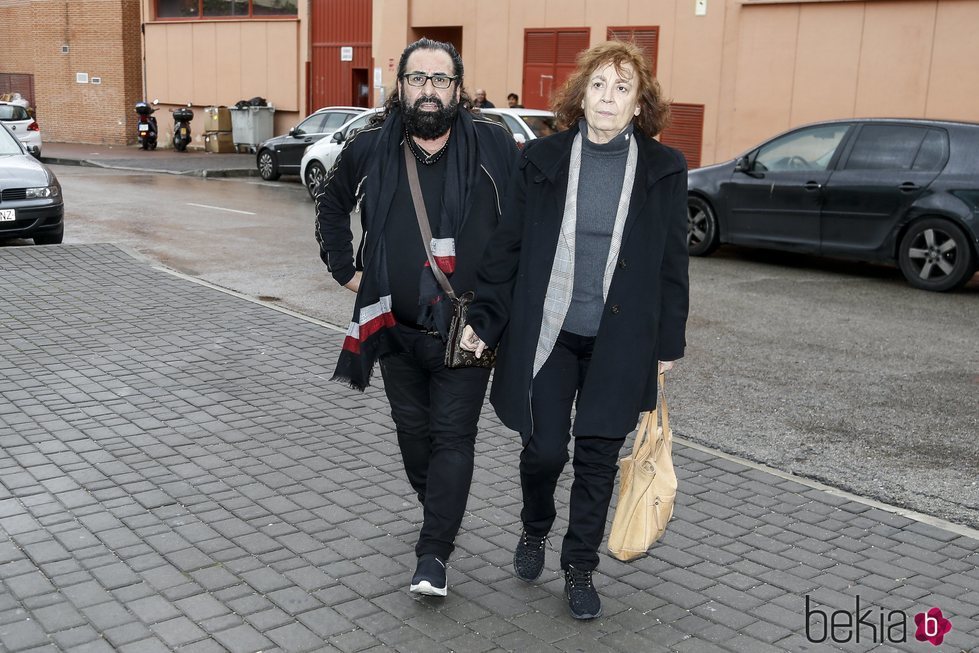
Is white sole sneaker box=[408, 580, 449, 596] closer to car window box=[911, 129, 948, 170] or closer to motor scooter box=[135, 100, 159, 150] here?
car window box=[911, 129, 948, 170]

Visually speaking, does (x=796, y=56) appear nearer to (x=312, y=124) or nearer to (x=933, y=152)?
(x=933, y=152)

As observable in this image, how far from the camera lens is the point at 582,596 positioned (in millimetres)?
4035

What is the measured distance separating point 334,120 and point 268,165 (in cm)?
233

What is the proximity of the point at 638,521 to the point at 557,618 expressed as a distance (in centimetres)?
45

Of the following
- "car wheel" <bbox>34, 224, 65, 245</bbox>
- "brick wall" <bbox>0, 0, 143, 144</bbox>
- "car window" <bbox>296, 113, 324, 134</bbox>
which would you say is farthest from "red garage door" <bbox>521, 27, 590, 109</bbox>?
"brick wall" <bbox>0, 0, 143, 144</bbox>

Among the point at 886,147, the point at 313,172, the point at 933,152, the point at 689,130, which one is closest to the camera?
the point at 933,152

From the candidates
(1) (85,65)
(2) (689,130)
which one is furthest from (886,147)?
(1) (85,65)

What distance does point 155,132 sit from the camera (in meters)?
33.2

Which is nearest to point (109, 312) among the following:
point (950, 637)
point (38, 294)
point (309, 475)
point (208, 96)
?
point (38, 294)

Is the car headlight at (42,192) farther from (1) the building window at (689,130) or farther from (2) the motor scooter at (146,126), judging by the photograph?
(2) the motor scooter at (146,126)

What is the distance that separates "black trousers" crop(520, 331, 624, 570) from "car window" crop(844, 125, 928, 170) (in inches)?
349

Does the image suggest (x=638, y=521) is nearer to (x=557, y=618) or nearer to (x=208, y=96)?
(x=557, y=618)

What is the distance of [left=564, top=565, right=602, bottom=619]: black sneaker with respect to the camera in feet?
13.2

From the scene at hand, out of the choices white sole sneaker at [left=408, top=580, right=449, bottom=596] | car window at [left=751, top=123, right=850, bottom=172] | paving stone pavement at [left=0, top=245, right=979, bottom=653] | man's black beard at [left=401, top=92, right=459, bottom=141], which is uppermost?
man's black beard at [left=401, top=92, right=459, bottom=141]
